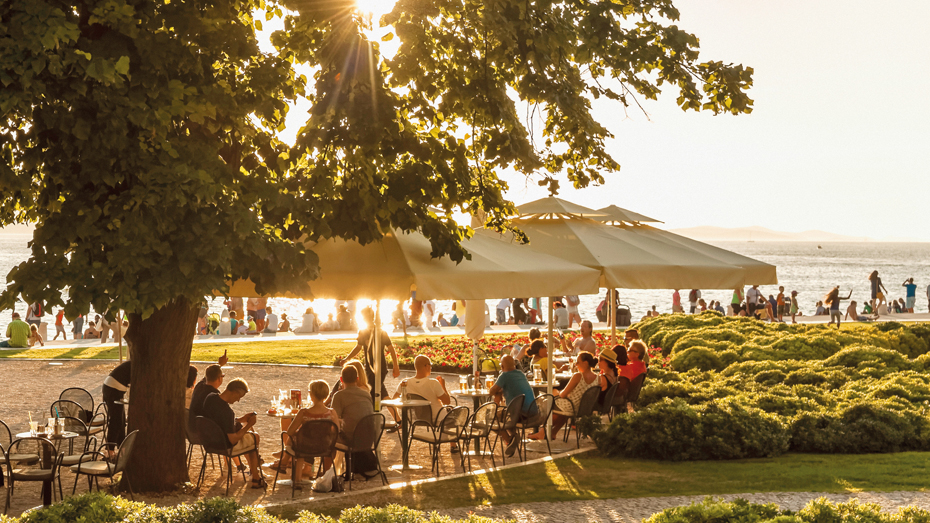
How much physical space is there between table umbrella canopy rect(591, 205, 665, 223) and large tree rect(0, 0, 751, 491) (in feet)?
10.4

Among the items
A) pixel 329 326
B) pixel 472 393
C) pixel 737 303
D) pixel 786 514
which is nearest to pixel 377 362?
pixel 472 393

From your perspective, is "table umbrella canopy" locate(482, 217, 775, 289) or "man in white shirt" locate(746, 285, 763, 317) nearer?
"table umbrella canopy" locate(482, 217, 775, 289)

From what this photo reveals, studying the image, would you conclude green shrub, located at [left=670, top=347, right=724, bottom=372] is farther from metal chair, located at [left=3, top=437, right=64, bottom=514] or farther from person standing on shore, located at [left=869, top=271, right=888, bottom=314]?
person standing on shore, located at [left=869, top=271, right=888, bottom=314]

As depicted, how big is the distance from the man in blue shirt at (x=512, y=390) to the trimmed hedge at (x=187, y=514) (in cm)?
528

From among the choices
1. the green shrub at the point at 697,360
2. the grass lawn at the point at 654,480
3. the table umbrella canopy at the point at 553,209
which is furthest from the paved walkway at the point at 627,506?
the green shrub at the point at 697,360

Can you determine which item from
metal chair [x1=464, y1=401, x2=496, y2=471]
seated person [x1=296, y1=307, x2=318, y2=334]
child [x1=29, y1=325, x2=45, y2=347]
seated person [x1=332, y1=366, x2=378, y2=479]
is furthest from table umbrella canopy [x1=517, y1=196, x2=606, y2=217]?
child [x1=29, y1=325, x2=45, y2=347]

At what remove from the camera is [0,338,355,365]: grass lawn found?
21.8 metres

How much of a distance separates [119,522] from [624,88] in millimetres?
5441

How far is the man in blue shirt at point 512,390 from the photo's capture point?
10.6 metres

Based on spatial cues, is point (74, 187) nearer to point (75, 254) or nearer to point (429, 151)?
point (75, 254)

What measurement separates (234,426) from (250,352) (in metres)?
14.4

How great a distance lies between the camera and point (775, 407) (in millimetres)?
11492

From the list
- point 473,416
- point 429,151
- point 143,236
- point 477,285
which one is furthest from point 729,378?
point 143,236

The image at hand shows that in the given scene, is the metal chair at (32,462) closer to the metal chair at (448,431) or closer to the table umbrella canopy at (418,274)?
the table umbrella canopy at (418,274)
